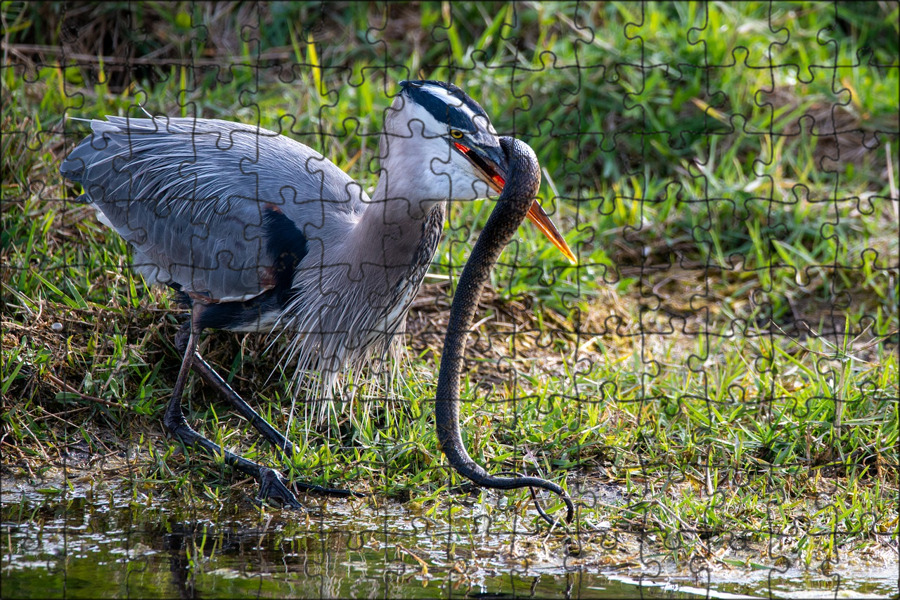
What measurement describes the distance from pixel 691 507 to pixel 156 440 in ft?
7.06

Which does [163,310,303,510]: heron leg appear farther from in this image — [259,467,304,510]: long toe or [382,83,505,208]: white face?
[382,83,505,208]: white face

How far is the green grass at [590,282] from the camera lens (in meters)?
4.12

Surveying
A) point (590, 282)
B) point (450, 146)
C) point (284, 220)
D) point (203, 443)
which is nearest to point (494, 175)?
point (450, 146)

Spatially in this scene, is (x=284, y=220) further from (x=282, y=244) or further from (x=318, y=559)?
(x=318, y=559)

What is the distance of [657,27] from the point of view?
261 inches

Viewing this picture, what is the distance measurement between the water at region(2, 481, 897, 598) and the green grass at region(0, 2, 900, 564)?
17cm

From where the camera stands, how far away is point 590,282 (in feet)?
17.4

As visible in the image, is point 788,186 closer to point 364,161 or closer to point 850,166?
point 850,166

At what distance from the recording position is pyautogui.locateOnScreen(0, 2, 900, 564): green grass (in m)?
4.12

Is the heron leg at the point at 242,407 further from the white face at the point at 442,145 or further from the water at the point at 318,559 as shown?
the white face at the point at 442,145

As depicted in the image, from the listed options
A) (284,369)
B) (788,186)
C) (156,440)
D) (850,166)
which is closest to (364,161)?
(284,369)

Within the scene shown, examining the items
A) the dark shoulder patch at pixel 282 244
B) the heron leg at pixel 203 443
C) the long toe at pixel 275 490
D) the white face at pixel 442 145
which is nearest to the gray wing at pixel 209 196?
the dark shoulder patch at pixel 282 244

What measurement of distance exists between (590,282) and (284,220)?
5.89ft

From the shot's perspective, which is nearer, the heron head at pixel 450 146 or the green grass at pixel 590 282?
the heron head at pixel 450 146
